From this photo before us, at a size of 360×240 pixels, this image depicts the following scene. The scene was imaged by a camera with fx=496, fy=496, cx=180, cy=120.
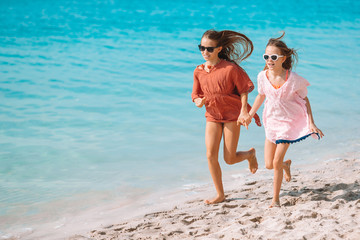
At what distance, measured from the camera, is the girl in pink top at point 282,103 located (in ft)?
14.4

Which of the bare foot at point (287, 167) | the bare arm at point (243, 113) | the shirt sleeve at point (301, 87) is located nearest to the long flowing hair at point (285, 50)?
the shirt sleeve at point (301, 87)

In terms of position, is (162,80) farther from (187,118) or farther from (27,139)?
(27,139)

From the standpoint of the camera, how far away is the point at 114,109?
967 cm

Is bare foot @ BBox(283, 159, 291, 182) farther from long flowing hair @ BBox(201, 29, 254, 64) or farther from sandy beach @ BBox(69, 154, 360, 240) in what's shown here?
long flowing hair @ BBox(201, 29, 254, 64)

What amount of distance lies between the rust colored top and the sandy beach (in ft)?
2.98

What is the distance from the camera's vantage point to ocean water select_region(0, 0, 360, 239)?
608cm

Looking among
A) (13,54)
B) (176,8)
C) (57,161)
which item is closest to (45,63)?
(13,54)

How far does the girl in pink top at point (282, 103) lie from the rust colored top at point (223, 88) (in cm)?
23

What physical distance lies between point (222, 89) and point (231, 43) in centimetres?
50

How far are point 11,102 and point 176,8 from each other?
807 inches

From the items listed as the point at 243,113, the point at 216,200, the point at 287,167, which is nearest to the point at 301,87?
the point at 243,113

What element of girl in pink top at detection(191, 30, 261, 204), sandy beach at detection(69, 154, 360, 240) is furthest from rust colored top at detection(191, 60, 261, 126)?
sandy beach at detection(69, 154, 360, 240)

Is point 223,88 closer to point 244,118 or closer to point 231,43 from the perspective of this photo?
point 244,118

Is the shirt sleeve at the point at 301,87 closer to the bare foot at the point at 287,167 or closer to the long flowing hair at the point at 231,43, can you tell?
the long flowing hair at the point at 231,43
